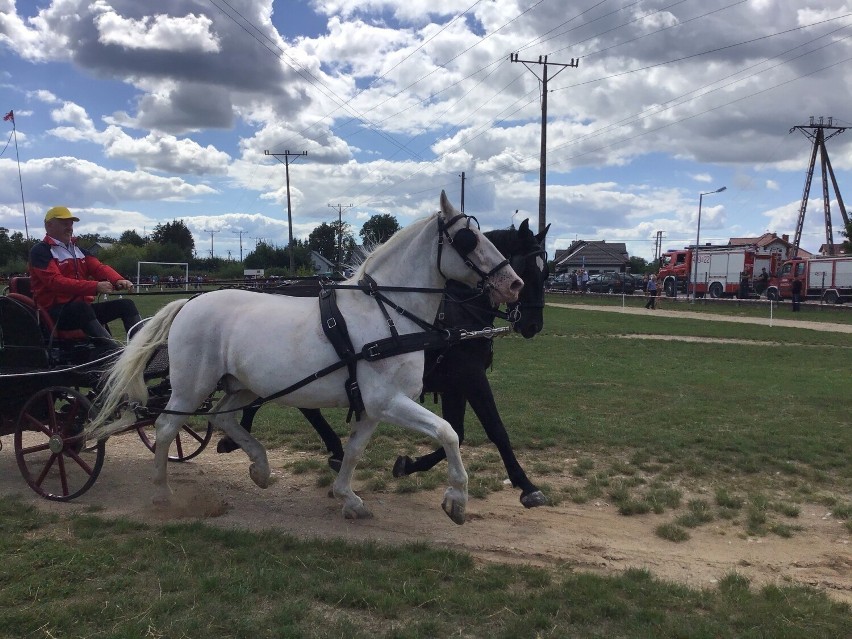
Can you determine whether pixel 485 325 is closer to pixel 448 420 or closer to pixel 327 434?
pixel 448 420

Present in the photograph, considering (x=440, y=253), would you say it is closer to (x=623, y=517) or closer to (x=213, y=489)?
(x=623, y=517)

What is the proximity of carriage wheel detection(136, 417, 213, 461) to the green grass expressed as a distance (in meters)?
2.06

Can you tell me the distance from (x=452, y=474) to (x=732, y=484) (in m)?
3.32

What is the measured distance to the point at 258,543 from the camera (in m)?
5.08

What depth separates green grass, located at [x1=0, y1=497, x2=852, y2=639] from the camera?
380 centimetres

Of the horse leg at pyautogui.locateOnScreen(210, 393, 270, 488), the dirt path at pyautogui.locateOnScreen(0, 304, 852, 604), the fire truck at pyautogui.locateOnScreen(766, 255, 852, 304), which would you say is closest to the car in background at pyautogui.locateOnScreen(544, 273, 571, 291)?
the fire truck at pyautogui.locateOnScreen(766, 255, 852, 304)

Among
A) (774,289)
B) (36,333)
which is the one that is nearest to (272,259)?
(774,289)

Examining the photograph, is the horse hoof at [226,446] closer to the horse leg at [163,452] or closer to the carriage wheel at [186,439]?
the carriage wheel at [186,439]

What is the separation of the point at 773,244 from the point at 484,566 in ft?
218

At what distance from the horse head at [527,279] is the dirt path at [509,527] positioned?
5.34 feet

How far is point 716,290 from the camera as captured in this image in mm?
→ 44500

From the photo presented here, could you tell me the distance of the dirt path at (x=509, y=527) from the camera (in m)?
4.84

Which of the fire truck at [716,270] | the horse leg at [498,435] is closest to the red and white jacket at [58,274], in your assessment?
the horse leg at [498,435]

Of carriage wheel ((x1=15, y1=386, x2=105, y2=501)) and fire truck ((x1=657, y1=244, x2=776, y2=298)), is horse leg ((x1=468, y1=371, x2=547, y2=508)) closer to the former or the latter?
carriage wheel ((x1=15, y1=386, x2=105, y2=501))
